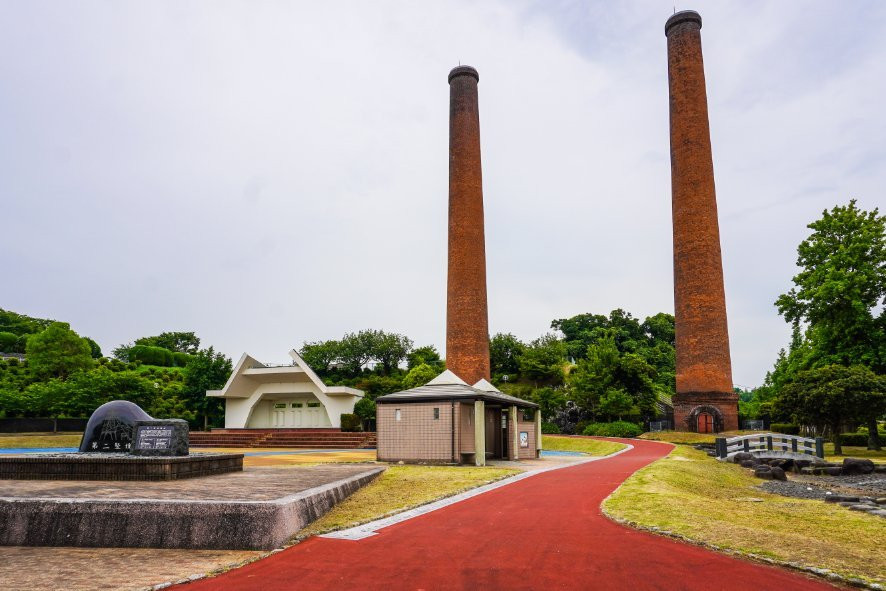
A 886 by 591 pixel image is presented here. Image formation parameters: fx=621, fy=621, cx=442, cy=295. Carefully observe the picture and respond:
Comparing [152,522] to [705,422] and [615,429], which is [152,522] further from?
[615,429]

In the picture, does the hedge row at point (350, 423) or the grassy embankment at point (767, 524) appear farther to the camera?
the hedge row at point (350, 423)

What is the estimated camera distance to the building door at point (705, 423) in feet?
123

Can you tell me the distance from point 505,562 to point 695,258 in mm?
36101

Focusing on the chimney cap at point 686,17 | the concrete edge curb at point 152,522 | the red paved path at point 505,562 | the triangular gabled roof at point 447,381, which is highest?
the chimney cap at point 686,17

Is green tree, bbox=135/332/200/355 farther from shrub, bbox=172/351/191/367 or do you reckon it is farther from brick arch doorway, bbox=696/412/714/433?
brick arch doorway, bbox=696/412/714/433

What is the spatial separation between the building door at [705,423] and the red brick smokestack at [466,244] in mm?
14089

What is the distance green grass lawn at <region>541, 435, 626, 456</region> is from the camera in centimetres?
2983

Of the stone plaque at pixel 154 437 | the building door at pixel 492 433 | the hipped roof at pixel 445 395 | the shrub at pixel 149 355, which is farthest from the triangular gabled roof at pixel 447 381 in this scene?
the shrub at pixel 149 355

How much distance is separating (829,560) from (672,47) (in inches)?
1637

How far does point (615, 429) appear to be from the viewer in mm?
41875

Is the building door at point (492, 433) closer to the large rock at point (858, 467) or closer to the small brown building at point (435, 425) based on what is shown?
the small brown building at point (435, 425)

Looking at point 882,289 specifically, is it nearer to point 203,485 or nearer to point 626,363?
point 626,363

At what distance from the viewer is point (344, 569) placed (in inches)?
246

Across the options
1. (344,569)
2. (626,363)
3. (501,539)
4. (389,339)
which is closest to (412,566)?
(344,569)
